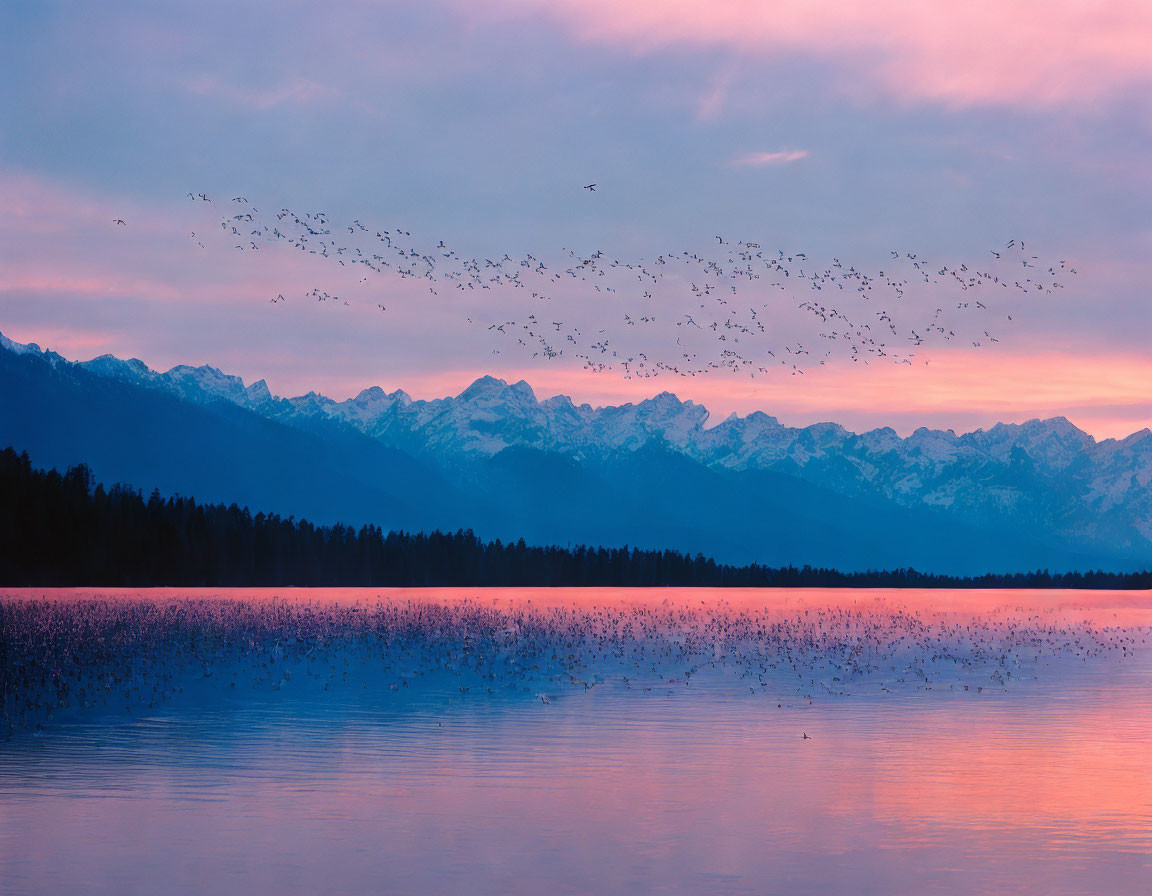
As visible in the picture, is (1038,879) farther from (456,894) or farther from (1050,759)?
(1050,759)

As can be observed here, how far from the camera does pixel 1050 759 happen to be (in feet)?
96.7

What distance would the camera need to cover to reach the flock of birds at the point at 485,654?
4234 centimetres

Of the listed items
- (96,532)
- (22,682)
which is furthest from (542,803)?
(96,532)

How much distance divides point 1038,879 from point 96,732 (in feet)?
69.4

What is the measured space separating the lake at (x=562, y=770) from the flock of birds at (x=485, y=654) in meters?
0.29

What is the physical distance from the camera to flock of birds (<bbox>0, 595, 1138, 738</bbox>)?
42344 mm

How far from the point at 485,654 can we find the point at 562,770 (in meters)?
27.4

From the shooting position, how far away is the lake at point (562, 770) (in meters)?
19.5

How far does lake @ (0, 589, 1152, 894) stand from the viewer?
1953 cm

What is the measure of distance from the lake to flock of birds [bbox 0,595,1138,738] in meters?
0.29

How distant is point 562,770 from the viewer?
27.8 metres

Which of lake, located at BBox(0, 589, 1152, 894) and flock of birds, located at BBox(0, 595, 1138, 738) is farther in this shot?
flock of birds, located at BBox(0, 595, 1138, 738)

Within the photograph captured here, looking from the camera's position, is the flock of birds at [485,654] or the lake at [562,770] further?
the flock of birds at [485,654]

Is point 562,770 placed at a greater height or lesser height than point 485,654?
lesser
